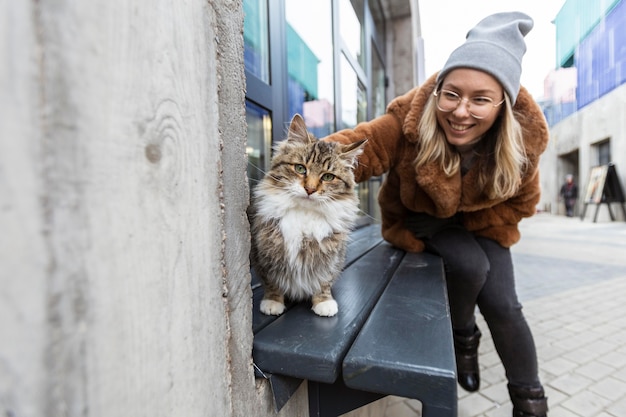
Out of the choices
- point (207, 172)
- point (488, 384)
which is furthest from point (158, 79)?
point (488, 384)

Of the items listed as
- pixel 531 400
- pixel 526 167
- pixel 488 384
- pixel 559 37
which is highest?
pixel 559 37

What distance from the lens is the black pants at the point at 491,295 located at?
160 centimetres

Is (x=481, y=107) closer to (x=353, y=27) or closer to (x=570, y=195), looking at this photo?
(x=353, y=27)

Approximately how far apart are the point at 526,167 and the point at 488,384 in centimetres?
128

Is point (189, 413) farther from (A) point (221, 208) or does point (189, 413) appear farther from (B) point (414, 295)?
(B) point (414, 295)

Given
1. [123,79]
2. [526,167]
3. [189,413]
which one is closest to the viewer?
[123,79]

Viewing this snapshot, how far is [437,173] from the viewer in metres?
1.68

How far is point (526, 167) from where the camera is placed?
1.68 metres

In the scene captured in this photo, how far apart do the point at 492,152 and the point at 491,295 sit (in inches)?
28.6

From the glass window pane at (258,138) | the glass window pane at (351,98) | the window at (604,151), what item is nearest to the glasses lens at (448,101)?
the glass window pane at (258,138)

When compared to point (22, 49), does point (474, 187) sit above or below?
below

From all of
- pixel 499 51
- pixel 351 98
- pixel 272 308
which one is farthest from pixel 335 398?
pixel 351 98

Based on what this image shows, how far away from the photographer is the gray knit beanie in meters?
1.45

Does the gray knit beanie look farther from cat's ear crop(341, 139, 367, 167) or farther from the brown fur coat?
cat's ear crop(341, 139, 367, 167)
